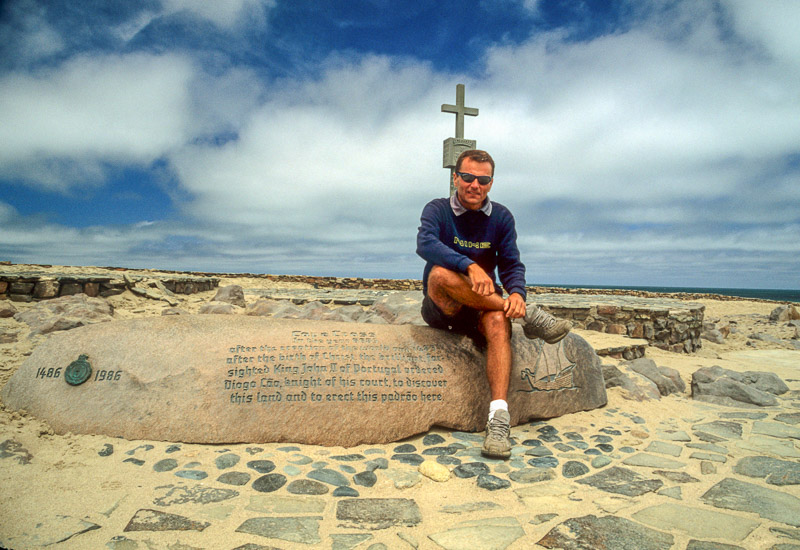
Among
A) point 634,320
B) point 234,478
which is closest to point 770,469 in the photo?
point 234,478

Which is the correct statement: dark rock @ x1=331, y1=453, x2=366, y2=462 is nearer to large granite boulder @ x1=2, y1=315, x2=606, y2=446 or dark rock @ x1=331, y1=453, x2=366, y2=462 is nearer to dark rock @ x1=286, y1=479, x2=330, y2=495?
large granite boulder @ x1=2, y1=315, x2=606, y2=446

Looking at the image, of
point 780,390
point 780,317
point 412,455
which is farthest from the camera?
point 780,317

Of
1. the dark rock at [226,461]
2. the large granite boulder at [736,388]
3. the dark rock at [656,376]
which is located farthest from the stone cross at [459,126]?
the dark rock at [226,461]

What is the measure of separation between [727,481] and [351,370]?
2.23 metres

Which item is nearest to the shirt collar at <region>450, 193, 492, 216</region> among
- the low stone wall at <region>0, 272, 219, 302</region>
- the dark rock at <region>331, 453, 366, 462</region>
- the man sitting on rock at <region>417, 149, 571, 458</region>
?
the man sitting on rock at <region>417, 149, 571, 458</region>

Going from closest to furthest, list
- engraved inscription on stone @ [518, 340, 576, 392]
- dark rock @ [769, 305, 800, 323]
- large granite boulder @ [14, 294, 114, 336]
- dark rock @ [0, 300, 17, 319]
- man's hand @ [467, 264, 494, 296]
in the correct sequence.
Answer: man's hand @ [467, 264, 494, 296]
engraved inscription on stone @ [518, 340, 576, 392]
large granite boulder @ [14, 294, 114, 336]
dark rock @ [0, 300, 17, 319]
dark rock @ [769, 305, 800, 323]

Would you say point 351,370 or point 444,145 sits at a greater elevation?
point 444,145

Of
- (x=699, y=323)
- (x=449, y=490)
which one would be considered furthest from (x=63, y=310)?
(x=699, y=323)

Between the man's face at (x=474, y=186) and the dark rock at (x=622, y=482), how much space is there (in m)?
1.91

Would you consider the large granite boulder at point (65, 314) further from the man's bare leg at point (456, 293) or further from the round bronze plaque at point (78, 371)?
the man's bare leg at point (456, 293)

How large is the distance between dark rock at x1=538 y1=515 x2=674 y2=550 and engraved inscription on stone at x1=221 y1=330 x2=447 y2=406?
1.35m

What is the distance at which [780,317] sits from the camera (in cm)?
1296

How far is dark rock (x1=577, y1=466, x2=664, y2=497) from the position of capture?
91.5 inches

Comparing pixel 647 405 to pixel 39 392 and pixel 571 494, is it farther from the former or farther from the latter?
pixel 39 392
